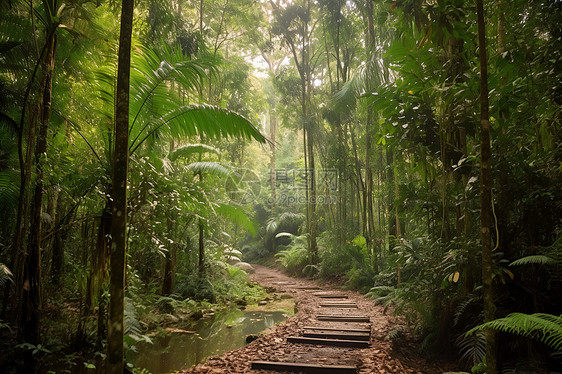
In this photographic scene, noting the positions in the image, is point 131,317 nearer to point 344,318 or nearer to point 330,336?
point 330,336

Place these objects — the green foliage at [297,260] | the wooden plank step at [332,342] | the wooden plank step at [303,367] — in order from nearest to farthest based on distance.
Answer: the wooden plank step at [303,367], the wooden plank step at [332,342], the green foliage at [297,260]

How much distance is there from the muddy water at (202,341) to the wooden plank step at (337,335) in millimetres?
1110

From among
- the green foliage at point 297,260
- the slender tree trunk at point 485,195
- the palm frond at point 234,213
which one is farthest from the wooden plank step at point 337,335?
the green foliage at point 297,260

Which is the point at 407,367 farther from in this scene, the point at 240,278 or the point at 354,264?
the point at 240,278

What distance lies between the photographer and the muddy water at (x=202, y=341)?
14.1 feet

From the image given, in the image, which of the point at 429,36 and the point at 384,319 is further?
the point at 384,319

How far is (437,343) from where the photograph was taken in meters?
3.64

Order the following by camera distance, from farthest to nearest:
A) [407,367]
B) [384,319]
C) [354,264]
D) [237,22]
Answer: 1. [237,22]
2. [354,264]
3. [384,319]
4. [407,367]

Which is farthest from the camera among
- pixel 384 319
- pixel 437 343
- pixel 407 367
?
pixel 384 319

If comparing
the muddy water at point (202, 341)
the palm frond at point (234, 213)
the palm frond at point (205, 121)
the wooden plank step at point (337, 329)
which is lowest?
the muddy water at point (202, 341)

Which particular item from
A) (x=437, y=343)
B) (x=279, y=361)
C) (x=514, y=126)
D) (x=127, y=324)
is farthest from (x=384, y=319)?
(x=127, y=324)

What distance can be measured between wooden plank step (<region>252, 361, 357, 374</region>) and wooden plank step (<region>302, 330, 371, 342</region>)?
1.09m

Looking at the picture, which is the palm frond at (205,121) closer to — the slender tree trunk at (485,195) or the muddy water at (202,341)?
the slender tree trunk at (485,195)

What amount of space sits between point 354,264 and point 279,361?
6364 millimetres
